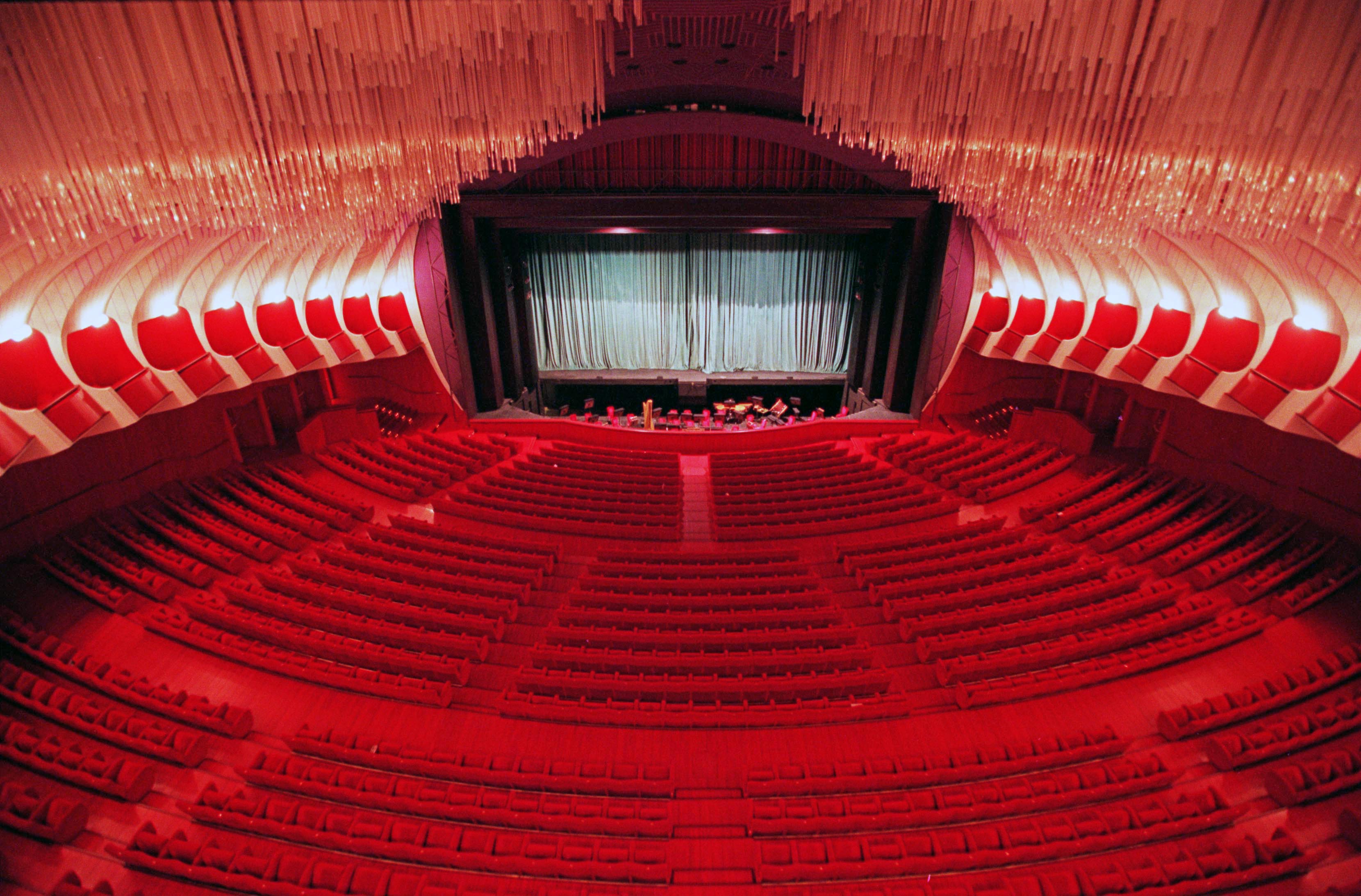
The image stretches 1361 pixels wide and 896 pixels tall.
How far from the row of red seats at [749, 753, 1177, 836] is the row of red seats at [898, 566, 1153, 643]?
1624 millimetres

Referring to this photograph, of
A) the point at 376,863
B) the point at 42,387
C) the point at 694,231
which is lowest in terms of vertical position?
the point at 376,863

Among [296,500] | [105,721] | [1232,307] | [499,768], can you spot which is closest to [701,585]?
[499,768]

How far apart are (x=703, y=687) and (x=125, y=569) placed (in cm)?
692

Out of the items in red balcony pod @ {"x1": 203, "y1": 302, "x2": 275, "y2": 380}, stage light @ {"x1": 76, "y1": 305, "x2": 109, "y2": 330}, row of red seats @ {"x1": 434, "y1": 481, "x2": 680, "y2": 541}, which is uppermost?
stage light @ {"x1": 76, "y1": 305, "x2": 109, "y2": 330}

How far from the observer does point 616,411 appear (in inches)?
648

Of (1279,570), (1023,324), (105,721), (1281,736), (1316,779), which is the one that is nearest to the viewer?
(1316,779)

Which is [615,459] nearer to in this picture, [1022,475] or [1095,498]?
[1022,475]

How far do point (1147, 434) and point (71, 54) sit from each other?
525 inches

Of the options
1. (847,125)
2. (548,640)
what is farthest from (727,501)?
(847,125)

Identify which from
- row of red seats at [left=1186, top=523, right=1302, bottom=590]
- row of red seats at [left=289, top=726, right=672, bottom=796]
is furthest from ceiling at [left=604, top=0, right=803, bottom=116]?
row of red seats at [left=1186, top=523, right=1302, bottom=590]

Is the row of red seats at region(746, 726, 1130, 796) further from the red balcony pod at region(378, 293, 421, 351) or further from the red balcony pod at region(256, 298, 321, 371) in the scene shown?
the red balcony pod at region(378, 293, 421, 351)

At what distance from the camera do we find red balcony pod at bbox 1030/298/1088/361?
31.3ft

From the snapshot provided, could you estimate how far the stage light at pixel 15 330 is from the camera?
5270 mm

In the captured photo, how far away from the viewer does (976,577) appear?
22.7ft
